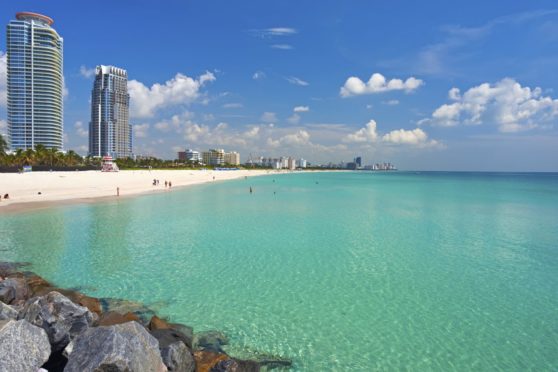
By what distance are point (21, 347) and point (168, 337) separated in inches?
111

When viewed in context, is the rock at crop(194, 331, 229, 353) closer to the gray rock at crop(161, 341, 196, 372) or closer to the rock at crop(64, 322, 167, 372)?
the gray rock at crop(161, 341, 196, 372)

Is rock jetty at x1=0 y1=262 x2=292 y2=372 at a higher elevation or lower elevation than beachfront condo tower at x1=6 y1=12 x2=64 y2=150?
lower

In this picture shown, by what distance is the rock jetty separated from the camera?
6.00m

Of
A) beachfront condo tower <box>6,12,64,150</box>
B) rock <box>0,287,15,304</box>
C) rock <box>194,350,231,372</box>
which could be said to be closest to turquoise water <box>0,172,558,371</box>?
rock <box>194,350,231,372</box>

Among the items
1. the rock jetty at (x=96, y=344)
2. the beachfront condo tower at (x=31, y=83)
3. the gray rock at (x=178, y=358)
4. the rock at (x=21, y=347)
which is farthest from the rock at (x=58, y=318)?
the beachfront condo tower at (x=31, y=83)

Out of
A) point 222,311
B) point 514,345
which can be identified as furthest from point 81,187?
point 514,345

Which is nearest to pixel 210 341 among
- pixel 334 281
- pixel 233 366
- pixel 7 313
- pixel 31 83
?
pixel 233 366

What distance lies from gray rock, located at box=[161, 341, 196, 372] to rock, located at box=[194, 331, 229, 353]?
1.51 m

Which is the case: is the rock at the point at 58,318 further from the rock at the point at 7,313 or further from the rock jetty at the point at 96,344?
the rock at the point at 7,313

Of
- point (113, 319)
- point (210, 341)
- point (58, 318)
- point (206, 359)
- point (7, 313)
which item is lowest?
point (210, 341)

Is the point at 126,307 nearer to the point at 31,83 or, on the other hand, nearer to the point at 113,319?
the point at 113,319

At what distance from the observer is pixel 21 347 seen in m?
6.22

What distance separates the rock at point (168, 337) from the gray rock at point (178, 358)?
36 cm

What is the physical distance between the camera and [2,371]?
18.8 ft
